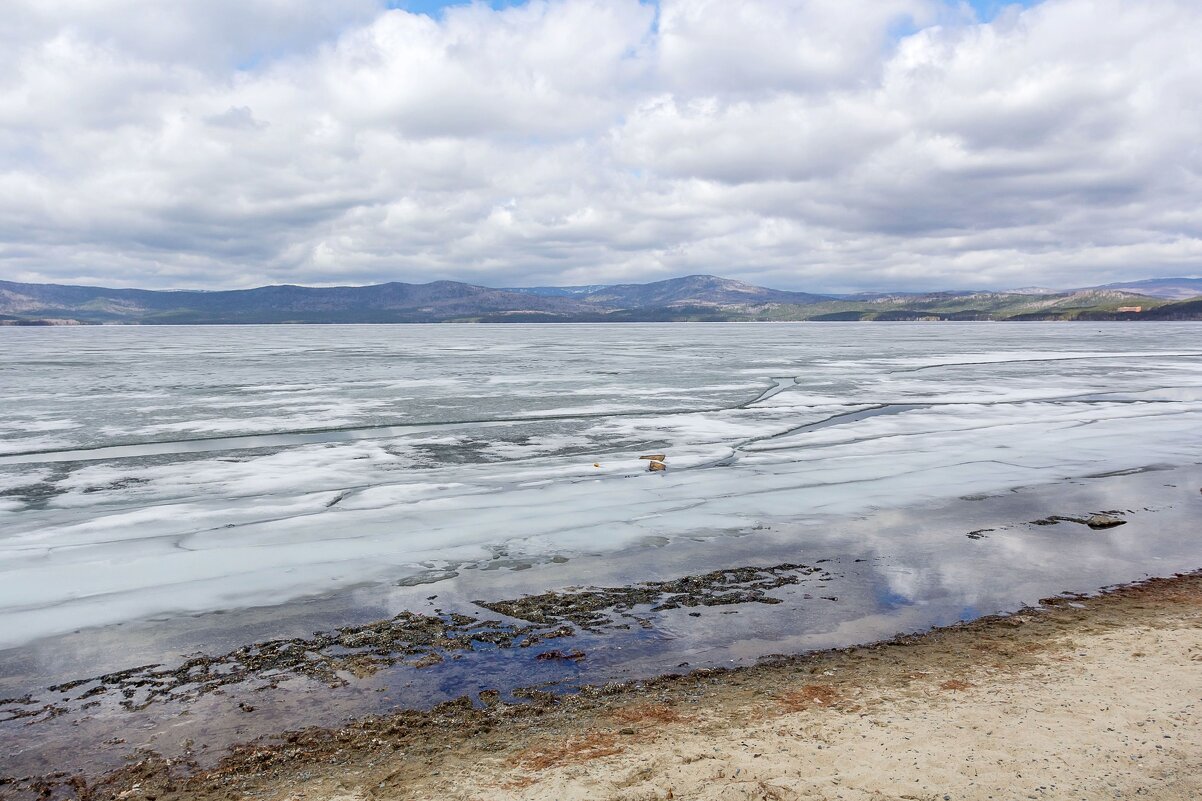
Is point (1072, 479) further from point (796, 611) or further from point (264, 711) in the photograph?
point (264, 711)

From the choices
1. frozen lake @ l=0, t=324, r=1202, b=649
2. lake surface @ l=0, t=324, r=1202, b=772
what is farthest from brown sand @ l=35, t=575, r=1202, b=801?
frozen lake @ l=0, t=324, r=1202, b=649

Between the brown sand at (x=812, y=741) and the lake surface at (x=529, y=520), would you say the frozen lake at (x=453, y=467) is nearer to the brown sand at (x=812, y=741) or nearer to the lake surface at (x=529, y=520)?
the lake surface at (x=529, y=520)

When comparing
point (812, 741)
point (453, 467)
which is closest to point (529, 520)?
point (453, 467)

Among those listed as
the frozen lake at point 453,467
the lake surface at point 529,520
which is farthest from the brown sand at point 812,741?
the frozen lake at point 453,467

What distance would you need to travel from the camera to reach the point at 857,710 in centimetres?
627

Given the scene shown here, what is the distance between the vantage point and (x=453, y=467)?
16859mm

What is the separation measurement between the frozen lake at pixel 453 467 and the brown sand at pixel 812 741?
13.1ft

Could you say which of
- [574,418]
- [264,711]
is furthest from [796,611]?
[574,418]

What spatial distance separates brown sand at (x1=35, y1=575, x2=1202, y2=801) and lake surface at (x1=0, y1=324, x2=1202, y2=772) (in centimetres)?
64

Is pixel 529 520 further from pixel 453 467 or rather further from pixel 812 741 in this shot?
pixel 812 741

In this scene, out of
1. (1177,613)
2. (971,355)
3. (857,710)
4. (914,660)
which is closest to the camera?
(857,710)

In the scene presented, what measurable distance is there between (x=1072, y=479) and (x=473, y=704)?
44.8 ft

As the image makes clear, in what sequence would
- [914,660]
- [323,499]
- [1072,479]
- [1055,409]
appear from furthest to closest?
[1055,409] < [1072,479] < [323,499] < [914,660]

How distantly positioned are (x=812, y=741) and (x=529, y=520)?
7.38 m
